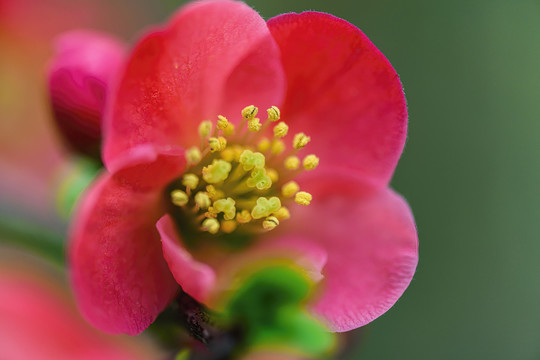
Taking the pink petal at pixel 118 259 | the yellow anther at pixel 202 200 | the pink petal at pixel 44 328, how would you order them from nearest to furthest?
1. the pink petal at pixel 118 259
2. the yellow anther at pixel 202 200
3. the pink petal at pixel 44 328

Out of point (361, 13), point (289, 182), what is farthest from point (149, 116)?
point (361, 13)

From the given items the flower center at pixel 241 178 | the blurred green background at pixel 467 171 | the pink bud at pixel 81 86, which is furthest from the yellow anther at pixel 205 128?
the blurred green background at pixel 467 171

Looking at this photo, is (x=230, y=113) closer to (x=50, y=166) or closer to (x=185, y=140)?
(x=185, y=140)

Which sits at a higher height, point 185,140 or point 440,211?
point 185,140

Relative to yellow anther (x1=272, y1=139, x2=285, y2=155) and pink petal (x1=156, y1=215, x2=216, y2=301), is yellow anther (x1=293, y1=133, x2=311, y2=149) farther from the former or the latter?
pink petal (x1=156, y1=215, x2=216, y2=301)

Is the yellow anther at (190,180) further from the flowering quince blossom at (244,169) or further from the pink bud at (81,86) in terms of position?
the pink bud at (81,86)

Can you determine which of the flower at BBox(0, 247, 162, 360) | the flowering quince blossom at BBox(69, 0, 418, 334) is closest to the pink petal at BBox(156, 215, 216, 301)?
the flowering quince blossom at BBox(69, 0, 418, 334)
